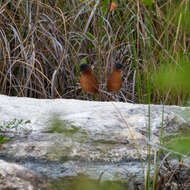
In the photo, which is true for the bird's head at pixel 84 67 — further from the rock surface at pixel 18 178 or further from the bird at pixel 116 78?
the rock surface at pixel 18 178

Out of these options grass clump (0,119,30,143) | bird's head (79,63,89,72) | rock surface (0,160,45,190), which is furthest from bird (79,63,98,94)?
rock surface (0,160,45,190)

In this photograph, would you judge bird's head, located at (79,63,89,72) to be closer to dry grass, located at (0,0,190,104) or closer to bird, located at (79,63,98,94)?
bird, located at (79,63,98,94)

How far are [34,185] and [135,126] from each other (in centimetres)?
47

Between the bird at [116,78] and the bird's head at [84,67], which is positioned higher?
the bird's head at [84,67]

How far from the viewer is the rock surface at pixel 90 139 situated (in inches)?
41.7

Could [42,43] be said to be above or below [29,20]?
below

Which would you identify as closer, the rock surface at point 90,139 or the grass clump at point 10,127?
the rock surface at point 90,139

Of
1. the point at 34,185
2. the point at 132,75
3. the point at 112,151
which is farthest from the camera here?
the point at 132,75

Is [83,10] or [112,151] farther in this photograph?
[83,10]

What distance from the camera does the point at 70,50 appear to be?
2316mm

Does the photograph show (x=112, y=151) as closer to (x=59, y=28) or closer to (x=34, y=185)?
(x=34, y=185)

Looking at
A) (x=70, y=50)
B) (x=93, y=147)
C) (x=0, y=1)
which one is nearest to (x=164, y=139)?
(x=93, y=147)

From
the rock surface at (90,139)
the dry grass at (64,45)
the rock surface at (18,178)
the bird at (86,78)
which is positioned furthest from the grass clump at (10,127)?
the dry grass at (64,45)

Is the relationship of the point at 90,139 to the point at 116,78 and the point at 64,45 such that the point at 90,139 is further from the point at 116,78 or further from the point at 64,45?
the point at 64,45
